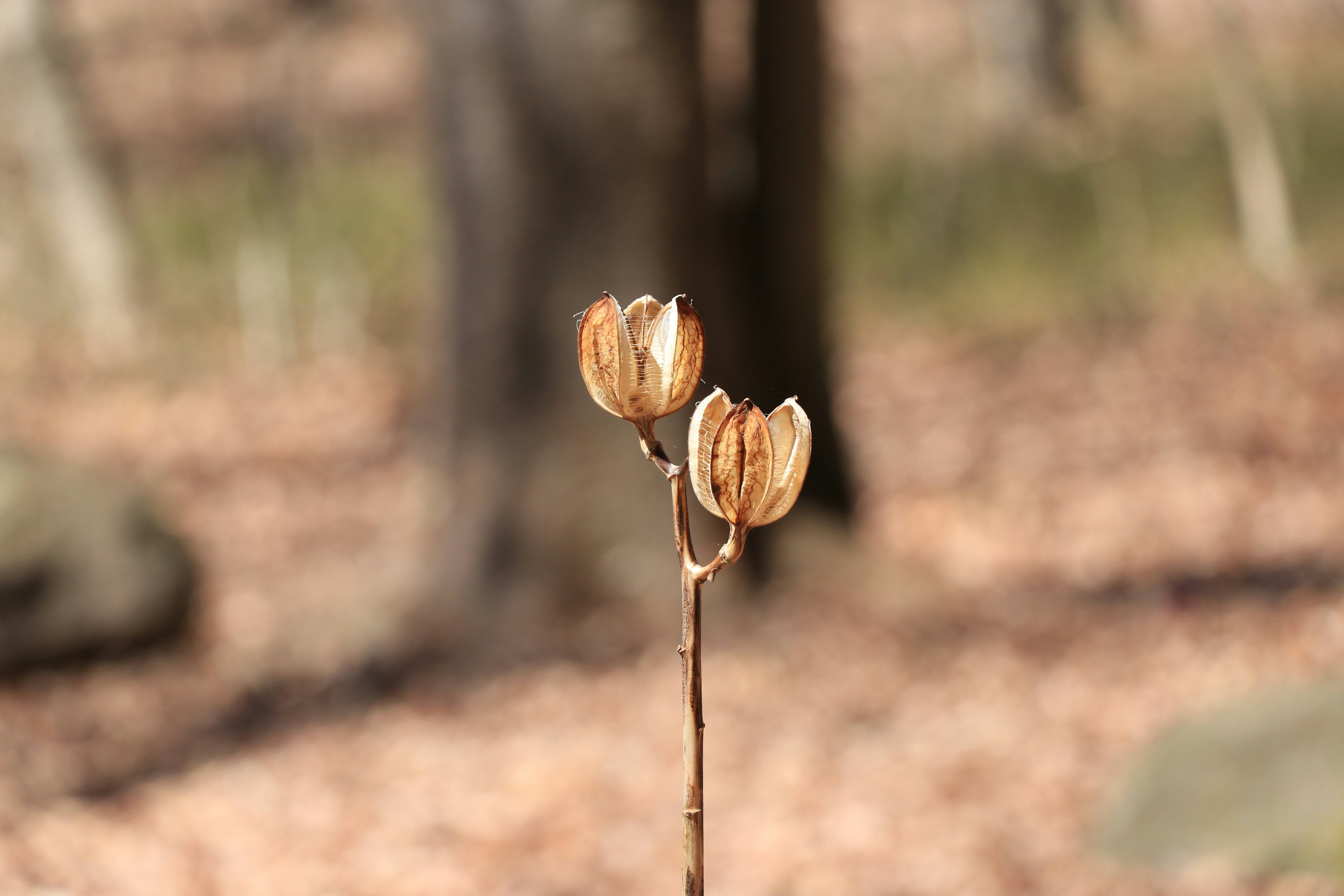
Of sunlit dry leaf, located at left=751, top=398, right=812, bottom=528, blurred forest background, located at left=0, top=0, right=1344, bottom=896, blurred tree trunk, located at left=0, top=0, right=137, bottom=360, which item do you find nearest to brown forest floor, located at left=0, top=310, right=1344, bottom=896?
blurred forest background, located at left=0, top=0, right=1344, bottom=896

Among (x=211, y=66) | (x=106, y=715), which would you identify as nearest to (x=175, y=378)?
(x=211, y=66)

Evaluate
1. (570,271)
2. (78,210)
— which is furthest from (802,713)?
(78,210)

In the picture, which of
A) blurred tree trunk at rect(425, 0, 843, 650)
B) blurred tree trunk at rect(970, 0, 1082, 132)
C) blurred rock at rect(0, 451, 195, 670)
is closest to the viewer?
blurred tree trunk at rect(425, 0, 843, 650)

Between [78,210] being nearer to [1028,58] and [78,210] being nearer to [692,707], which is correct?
[1028,58]

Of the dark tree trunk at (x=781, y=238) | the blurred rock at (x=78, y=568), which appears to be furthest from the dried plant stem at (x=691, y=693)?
the blurred rock at (x=78, y=568)

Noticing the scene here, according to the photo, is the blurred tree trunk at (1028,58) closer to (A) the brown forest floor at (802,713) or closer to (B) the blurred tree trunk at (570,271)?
(A) the brown forest floor at (802,713)

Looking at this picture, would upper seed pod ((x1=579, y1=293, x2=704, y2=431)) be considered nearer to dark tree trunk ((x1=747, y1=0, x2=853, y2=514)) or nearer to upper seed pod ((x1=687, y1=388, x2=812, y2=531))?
upper seed pod ((x1=687, y1=388, x2=812, y2=531))

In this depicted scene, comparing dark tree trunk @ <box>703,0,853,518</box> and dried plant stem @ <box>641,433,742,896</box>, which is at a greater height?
dark tree trunk @ <box>703,0,853,518</box>
